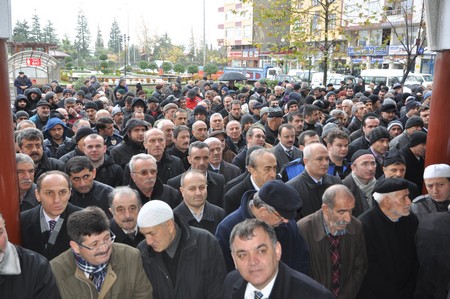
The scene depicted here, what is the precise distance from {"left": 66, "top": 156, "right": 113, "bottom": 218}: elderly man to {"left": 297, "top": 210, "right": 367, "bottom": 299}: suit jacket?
→ 235 cm

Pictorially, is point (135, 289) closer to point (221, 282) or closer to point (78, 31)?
point (221, 282)

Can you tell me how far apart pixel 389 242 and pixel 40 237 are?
335 centimetres

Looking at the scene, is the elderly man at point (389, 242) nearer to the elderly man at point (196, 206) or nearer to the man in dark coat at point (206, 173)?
the elderly man at point (196, 206)

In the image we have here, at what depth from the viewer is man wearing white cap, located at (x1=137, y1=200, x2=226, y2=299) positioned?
142 inches

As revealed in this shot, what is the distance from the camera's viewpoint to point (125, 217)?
4.37m

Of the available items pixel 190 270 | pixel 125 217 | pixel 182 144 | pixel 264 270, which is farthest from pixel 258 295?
pixel 182 144

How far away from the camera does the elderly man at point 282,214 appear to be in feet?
12.2

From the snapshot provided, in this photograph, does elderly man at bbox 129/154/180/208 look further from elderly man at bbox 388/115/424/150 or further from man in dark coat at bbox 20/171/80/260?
elderly man at bbox 388/115/424/150

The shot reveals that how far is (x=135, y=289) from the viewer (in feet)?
11.8

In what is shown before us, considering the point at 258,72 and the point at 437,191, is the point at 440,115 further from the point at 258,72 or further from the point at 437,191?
the point at 258,72

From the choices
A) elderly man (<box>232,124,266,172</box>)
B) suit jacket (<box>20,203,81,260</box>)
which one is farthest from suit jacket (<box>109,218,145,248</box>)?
elderly man (<box>232,124,266,172</box>)

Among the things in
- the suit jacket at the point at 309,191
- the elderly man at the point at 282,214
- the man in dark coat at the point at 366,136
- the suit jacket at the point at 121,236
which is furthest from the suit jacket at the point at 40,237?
the man in dark coat at the point at 366,136

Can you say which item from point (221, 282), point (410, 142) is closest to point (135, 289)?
point (221, 282)

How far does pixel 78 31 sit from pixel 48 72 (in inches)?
2747
